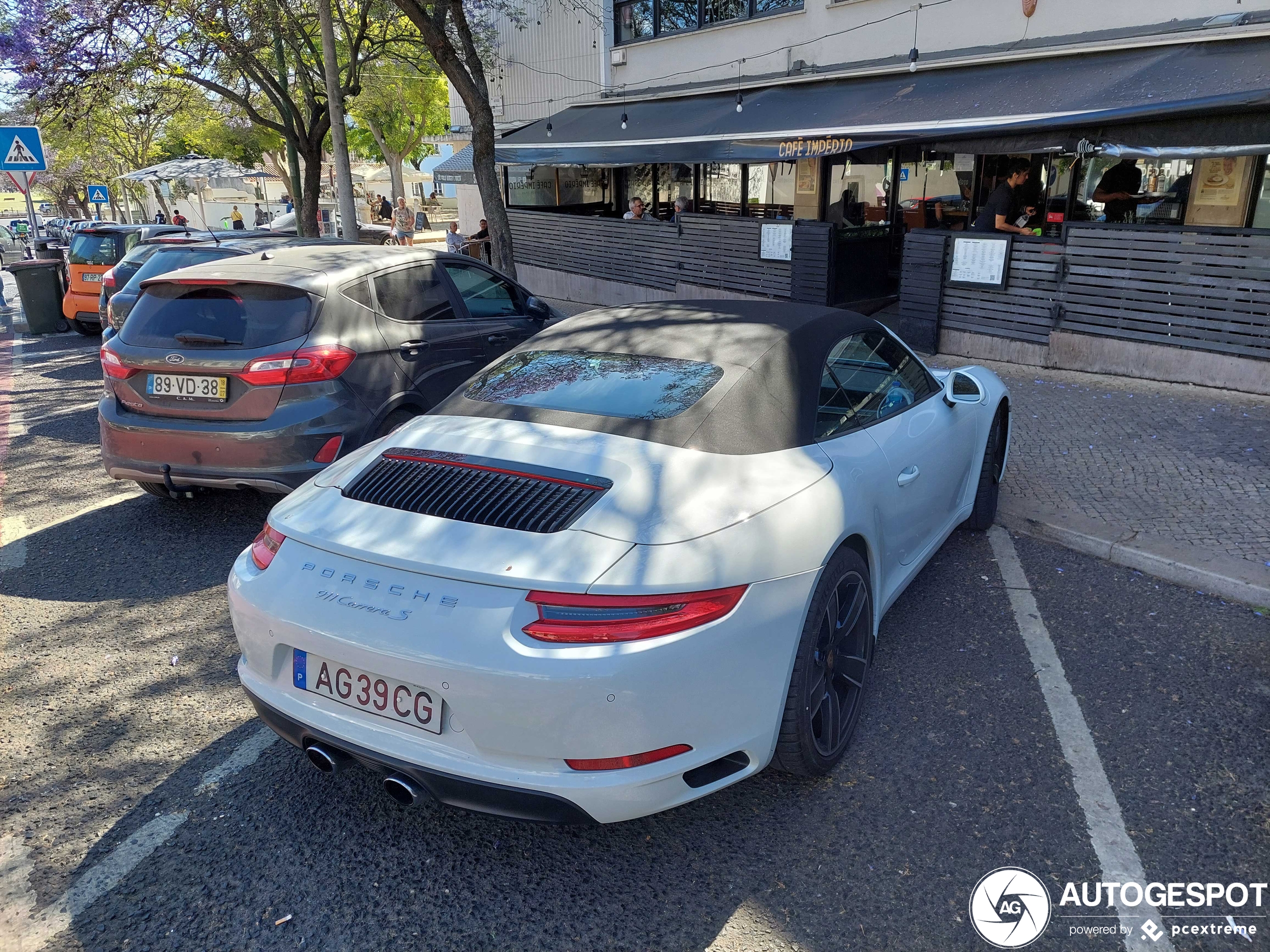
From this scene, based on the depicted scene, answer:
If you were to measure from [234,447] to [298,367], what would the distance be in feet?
1.85

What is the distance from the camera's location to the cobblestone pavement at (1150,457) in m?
5.24

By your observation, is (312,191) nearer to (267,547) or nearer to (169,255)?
(169,255)

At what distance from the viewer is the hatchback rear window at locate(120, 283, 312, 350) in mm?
5219

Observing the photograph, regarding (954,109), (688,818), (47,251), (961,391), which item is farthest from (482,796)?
(47,251)

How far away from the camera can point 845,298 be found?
1193 cm

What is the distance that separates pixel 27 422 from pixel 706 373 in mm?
8014

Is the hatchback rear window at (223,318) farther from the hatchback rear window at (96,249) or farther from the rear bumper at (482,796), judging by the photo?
the hatchback rear window at (96,249)

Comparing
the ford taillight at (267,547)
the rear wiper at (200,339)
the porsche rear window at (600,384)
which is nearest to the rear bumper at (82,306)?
the rear wiper at (200,339)

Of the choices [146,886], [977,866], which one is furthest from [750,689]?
[146,886]

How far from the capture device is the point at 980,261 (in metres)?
9.70

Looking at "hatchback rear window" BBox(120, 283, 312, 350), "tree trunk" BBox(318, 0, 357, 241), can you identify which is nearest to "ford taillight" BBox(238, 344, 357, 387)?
"hatchback rear window" BBox(120, 283, 312, 350)

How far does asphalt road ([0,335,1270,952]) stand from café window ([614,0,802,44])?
1268 centimetres

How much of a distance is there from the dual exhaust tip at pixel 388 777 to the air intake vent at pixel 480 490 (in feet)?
2.43

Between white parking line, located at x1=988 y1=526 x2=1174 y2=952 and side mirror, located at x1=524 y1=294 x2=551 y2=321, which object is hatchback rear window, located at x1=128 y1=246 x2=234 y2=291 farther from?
white parking line, located at x1=988 y1=526 x2=1174 y2=952
